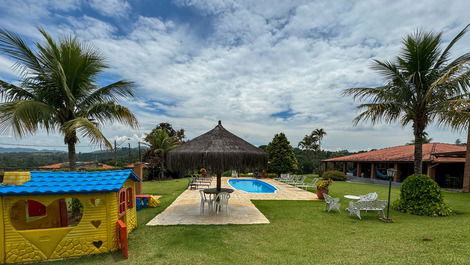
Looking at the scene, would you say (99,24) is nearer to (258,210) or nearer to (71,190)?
(71,190)

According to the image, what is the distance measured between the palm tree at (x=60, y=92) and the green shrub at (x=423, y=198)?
10.6m

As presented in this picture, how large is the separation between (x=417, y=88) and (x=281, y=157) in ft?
63.2

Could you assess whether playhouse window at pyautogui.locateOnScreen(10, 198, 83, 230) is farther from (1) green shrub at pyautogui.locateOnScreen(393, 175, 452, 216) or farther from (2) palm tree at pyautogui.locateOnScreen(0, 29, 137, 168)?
(1) green shrub at pyautogui.locateOnScreen(393, 175, 452, 216)

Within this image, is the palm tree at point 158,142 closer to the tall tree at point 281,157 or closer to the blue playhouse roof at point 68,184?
the tall tree at point 281,157

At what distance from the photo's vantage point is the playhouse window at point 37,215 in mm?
5859

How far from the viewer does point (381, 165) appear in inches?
1035

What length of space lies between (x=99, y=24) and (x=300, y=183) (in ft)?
53.4

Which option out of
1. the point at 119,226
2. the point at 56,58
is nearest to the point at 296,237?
the point at 119,226

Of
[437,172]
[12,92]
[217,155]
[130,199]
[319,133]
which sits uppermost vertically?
[12,92]

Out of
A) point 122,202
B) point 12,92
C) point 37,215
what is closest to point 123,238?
point 122,202

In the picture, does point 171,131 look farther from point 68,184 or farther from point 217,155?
point 68,184

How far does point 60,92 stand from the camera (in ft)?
21.9

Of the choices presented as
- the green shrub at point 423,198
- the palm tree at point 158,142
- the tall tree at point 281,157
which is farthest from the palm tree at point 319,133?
the green shrub at point 423,198

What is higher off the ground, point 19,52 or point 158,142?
point 19,52
